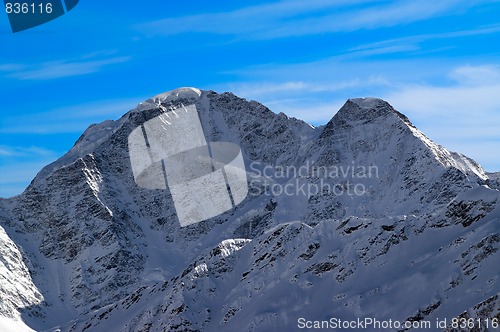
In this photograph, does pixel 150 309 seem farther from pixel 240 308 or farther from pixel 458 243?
pixel 458 243

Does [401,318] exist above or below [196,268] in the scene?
below

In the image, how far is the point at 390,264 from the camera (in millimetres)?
132500

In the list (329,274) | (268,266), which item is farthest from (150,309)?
(329,274)

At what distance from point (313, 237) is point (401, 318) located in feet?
107

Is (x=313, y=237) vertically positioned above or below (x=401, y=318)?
above

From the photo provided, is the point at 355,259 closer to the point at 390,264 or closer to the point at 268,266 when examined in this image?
the point at 390,264

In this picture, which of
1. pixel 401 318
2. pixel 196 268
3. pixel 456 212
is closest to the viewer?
pixel 401 318

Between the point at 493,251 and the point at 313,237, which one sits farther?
the point at 313,237

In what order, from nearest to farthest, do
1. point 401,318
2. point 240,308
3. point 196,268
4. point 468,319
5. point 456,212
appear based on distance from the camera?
point 468,319 < point 401,318 < point 456,212 < point 240,308 < point 196,268

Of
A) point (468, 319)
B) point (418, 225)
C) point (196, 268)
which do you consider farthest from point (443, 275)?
point (196, 268)

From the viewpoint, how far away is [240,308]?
141 m

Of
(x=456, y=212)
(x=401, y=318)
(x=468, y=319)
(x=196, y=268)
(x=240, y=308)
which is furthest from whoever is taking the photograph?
(x=196, y=268)

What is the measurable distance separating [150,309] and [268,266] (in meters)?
20.8

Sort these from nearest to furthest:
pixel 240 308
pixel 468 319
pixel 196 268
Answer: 1. pixel 468 319
2. pixel 240 308
3. pixel 196 268
